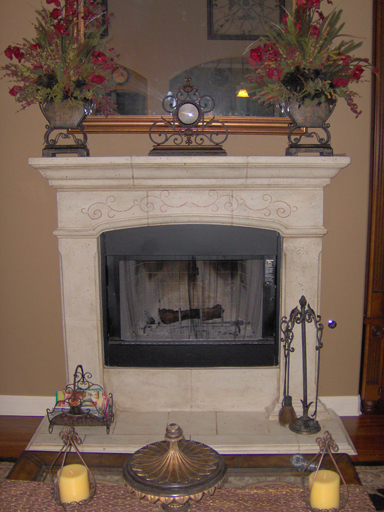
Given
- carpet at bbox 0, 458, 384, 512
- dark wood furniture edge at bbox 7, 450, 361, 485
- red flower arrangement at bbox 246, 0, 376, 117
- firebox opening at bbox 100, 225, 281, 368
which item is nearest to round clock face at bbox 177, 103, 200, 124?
red flower arrangement at bbox 246, 0, 376, 117

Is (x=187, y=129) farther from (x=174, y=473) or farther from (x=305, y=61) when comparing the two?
(x=174, y=473)

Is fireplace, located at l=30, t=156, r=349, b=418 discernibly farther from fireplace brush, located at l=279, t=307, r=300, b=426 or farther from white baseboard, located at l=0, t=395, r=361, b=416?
white baseboard, located at l=0, t=395, r=361, b=416

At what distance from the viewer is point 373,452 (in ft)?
7.28

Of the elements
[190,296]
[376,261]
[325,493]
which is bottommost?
[325,493]

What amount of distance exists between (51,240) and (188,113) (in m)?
1.00

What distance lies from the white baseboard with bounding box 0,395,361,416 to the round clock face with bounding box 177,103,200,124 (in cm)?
169

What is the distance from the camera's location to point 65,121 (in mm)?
2105

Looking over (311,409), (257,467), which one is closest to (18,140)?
(257,467)

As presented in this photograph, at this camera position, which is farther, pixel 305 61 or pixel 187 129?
pixel 187 129

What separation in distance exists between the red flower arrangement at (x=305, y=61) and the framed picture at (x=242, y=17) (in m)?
0.20

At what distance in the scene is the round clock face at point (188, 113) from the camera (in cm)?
217

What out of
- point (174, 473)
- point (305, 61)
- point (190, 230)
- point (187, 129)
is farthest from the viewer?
point (190, 230)

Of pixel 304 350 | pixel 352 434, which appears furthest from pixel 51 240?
pixel 352 434

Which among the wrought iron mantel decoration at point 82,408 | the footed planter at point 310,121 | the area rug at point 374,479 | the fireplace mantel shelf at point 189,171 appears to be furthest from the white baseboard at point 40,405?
the footed planter at point 310,121
